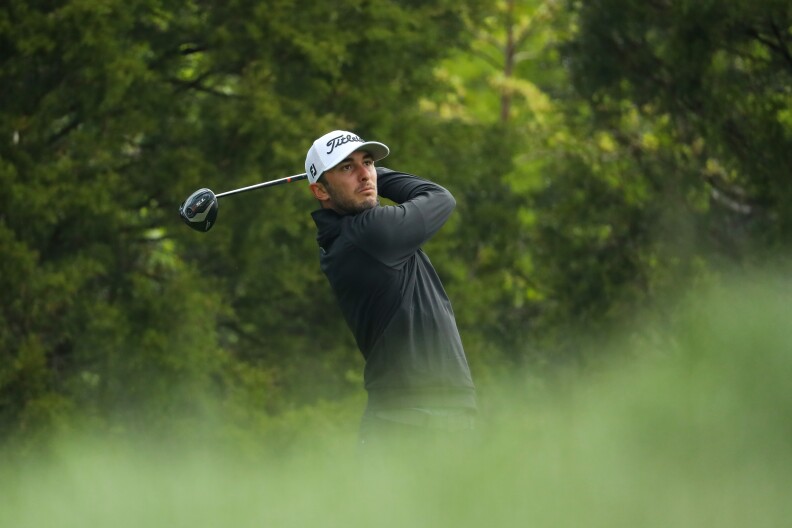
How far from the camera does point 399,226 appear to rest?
4875mm

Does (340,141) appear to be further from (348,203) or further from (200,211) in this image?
(200,211)

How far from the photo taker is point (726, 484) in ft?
8.92

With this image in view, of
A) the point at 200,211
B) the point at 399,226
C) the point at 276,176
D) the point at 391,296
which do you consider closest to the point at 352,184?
the point at 399,226

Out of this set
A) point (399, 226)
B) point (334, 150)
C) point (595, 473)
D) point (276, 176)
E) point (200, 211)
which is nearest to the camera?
point (595, 473)

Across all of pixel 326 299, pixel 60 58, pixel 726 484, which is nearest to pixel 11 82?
pixel 60 58

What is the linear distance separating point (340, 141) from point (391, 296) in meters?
0.63

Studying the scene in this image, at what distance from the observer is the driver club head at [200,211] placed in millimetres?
6469

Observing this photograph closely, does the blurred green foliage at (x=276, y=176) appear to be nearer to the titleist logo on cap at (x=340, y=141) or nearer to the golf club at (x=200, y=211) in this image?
the golf club at (x=200, y=211)

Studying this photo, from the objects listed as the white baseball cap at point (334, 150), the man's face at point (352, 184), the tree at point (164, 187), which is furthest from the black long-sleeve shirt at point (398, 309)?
the tree at point (164, 187)

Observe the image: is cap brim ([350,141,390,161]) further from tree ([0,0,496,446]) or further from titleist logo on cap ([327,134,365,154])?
tree ([0,0,496,446])

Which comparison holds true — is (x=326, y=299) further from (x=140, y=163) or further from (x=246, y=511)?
(x=246, y=511)

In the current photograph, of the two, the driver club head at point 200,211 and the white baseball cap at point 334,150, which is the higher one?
the white baseball cap at point 334,150

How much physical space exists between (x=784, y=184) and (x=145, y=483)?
10.1 metres

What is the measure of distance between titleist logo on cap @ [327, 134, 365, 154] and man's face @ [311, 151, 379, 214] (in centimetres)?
5
